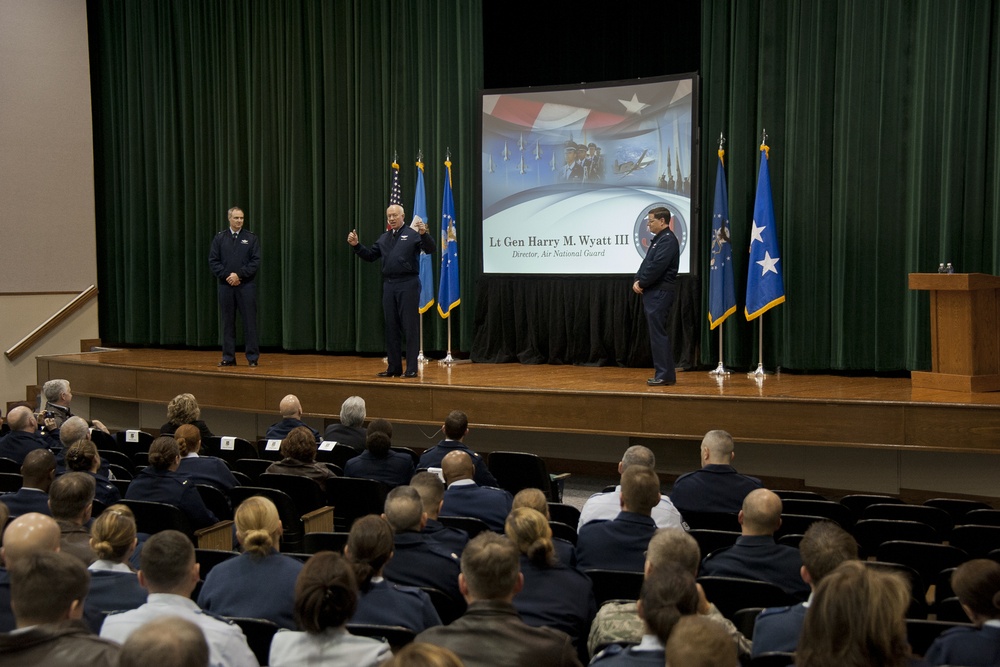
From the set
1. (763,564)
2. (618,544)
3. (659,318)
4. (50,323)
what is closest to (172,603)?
(618,544)

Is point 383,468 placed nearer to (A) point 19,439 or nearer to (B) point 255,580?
(B) point 255,580

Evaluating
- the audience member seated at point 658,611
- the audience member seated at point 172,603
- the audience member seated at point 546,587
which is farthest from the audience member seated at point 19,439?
the audience member seated at point 658,611

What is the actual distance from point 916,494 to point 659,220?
2.72 meters

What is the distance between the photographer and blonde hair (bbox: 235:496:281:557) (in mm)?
3254

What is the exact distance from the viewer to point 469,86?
35.8 ft

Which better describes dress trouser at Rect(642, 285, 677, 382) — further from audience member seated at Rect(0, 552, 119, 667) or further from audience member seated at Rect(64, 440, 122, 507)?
audience member seated at Rect(0, 552, 119, 667)

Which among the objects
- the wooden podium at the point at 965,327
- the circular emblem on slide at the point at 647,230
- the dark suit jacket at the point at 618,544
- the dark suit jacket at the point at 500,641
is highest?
the circular emblem on slide at the point at 647,230

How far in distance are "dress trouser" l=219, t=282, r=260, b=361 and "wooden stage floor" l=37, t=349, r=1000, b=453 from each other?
0.23 metres

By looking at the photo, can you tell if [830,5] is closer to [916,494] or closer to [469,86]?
[469,86]

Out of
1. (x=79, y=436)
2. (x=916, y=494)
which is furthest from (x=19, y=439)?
(x=916, y=494)

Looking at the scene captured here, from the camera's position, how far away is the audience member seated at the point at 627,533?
3832 mm

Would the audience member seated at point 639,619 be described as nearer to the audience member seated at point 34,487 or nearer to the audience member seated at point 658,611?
the audience member seated at point 658,611

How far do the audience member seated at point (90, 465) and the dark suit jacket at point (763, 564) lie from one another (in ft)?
9.54

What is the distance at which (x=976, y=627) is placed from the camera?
2676mm
